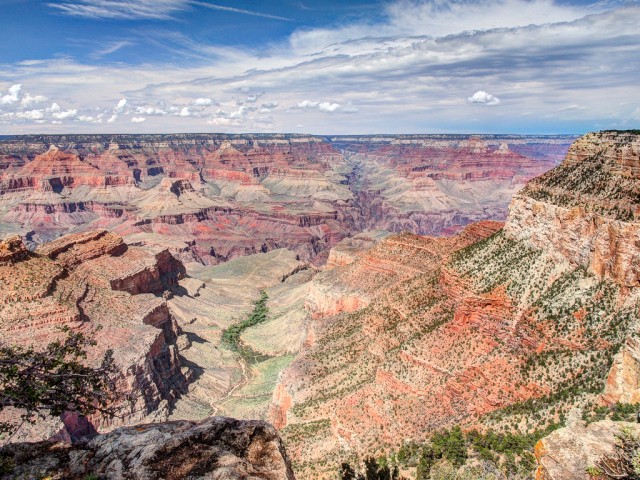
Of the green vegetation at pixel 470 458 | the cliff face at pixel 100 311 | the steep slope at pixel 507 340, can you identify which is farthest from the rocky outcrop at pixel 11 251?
the green vegetation at pixel 470 458

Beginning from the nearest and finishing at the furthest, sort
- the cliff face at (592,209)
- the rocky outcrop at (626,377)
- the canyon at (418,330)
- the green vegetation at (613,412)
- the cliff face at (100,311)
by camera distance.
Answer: the green vegetation at (613,412), the rocky outcrop at (626,377), the canyon at (418,330), the cliff face at (592,209), the cliff face at (100,311)

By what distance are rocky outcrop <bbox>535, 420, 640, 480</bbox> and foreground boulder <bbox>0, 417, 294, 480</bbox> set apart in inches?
306

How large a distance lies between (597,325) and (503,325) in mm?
6354

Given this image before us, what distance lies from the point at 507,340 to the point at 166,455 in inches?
1048

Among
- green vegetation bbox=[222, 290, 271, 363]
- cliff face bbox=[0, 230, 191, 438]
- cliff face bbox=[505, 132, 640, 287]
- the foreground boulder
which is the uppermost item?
cliff face bbox=[505, 132, 640, 287]

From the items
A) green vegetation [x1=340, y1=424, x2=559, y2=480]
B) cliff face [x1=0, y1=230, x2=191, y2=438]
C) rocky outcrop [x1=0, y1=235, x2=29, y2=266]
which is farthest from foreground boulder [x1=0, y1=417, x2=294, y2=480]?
rocky outcrop [x1=0, y1=235, x2=29, y2=266]

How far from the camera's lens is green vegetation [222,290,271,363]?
76.1 m

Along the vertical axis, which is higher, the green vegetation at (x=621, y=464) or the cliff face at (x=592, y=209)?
the cliff face at (x=592, y=209)

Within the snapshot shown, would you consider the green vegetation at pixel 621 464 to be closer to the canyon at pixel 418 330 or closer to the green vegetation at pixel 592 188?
the canyon at pixel 418 330

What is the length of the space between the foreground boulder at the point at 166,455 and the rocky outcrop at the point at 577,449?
7.77 metres

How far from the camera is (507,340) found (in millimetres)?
32469

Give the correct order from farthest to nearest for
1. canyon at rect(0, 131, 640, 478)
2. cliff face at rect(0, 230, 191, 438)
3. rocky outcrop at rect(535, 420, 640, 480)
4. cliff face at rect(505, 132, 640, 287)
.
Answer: cliff face at rect(0, 230, 191, 438), cliff face at rect(505, 132, 640, 287), canyon at rect(0, 131, 640, 478), rocky outcrop at rect(535, 420, 640, 480)

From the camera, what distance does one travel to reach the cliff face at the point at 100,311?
168 ft

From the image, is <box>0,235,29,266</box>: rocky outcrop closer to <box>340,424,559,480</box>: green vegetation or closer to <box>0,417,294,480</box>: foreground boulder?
<box>0,417,294,480</box>: foreground boulder
